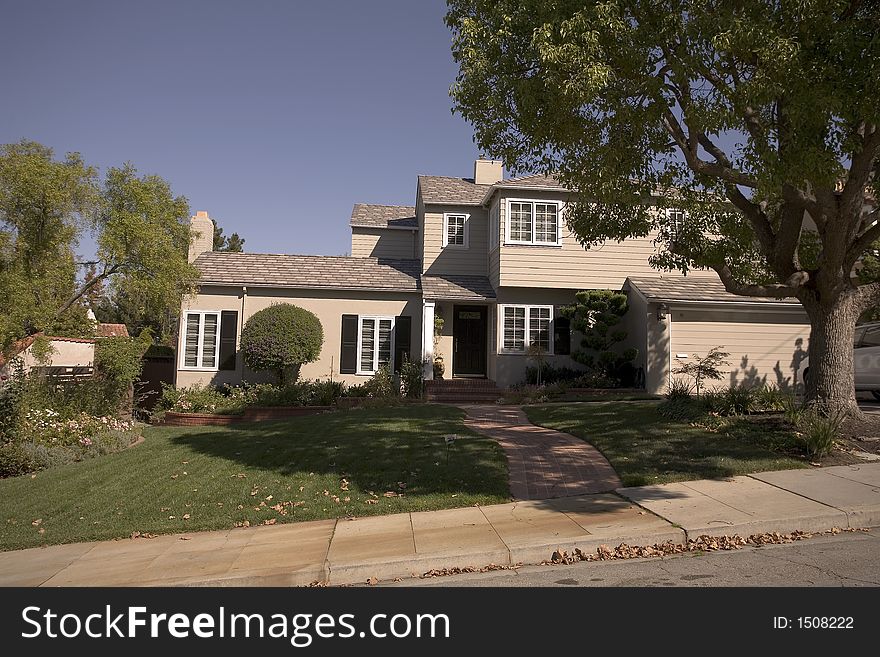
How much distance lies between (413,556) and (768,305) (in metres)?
15.5

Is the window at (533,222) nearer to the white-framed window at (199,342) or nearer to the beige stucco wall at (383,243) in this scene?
the beige stucco wall at (383,243)

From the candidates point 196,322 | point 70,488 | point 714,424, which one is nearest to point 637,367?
point 714,424

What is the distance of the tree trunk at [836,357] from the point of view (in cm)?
1034

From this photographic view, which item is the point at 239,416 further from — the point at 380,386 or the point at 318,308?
the point at 318,308

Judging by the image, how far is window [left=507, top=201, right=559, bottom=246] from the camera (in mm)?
19266

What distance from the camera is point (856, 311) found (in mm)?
10523

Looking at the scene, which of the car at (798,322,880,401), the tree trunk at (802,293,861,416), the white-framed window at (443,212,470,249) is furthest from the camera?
the white-framed window at (443,212,470,249)

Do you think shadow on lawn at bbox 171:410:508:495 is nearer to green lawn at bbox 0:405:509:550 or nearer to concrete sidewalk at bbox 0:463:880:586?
green lawn at bbox 0:405:509:550

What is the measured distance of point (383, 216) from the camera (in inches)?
1059

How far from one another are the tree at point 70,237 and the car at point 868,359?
626 inches

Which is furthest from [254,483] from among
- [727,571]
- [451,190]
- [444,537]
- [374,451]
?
[451,190]

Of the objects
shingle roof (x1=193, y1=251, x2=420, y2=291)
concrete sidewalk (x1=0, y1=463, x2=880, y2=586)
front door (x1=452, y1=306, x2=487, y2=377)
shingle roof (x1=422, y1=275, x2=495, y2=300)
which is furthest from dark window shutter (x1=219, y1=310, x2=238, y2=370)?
concrete sidewalk (x1=0, y1=463, x2=880, y2=586)

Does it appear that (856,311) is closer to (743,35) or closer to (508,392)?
(743,35)

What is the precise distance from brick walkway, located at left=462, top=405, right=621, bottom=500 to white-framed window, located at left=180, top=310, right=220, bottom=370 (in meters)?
9.42
